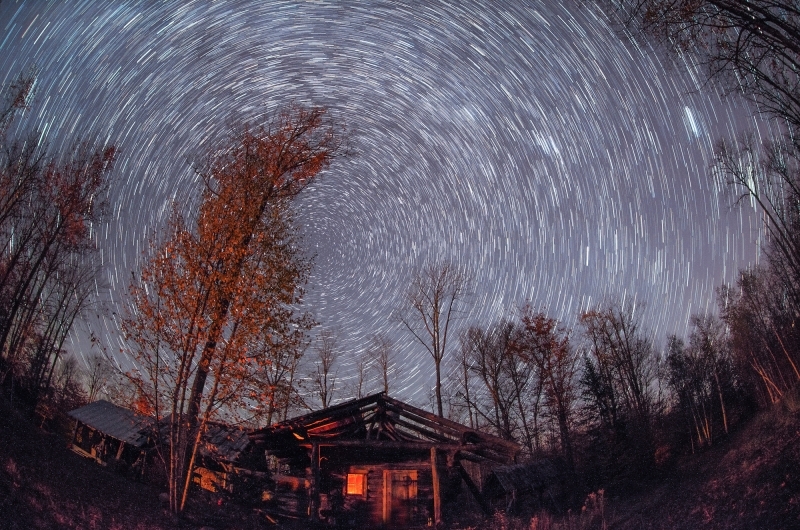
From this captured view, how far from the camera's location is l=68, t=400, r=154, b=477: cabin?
98.0 ft

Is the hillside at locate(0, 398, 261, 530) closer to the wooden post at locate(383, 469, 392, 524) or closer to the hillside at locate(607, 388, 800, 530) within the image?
the wooden post at locate(383, 469, 392, 524)

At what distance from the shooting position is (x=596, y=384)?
35.5m

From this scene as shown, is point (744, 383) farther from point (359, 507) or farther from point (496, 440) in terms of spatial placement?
point (359, 507)

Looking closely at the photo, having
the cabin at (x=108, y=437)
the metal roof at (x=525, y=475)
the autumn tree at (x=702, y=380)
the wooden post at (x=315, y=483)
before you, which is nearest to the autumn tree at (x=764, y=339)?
the autumn tree at (x=702, y=380)

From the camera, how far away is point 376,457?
18328mm

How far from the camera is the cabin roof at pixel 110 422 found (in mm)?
30266

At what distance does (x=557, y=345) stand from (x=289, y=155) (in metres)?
24.7

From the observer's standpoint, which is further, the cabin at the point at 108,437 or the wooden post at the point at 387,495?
the cabin at the point at 108,437

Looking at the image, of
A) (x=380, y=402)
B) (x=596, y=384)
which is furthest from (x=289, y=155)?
(x=596, y=384)

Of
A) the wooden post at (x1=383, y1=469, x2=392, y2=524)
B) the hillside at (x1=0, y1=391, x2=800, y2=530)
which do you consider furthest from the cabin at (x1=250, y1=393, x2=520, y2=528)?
the hillside at (x1=0, y1=391, x2=800, y2=530)

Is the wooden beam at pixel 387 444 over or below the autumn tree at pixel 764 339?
below

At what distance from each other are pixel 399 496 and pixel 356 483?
186 centimetres

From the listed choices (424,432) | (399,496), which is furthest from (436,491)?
(399,496)

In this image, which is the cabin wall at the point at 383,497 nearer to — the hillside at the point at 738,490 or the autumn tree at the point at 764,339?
the hillside at the point at 738,490
